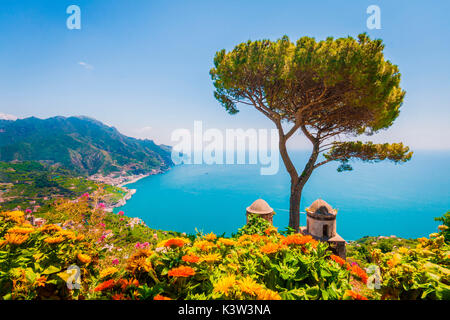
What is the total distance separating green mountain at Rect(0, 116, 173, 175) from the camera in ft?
261

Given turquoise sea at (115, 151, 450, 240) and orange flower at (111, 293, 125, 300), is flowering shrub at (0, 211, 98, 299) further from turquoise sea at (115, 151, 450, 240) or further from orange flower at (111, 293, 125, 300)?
turquoise sea at (115, 151, 450, 240)

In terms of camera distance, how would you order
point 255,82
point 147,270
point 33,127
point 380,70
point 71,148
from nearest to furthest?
point 147,270, point 380,70, point 255,82, point 71,148, point 33,127

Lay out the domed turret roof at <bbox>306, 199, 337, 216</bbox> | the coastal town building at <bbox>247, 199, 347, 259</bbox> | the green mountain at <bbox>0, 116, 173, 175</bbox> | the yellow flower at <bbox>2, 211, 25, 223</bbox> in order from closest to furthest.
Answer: the yellow flower at <bbox>2, 211, 25, 223</bbox>, the coastal town building at <bbox>247, 199, 347, 259</bbox>, the domed turret roof at <bbox>306, 199, 337, 216</bbox>, the green mountain at <bbox>0, 116, 173, 175</bbox>

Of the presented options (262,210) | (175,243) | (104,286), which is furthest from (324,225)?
(104,286)

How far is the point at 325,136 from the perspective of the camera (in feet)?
27.5

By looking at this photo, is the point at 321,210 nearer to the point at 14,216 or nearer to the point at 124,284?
the point at 124,284

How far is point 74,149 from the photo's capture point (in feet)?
305

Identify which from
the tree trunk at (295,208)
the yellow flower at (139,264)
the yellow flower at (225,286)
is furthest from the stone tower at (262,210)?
the yellow flower at (225,286)

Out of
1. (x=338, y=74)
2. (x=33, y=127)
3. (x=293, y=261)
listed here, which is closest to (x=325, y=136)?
(x=338, y=74)

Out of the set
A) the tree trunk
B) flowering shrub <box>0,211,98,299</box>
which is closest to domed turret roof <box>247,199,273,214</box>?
the tree trunk

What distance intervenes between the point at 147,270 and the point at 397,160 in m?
10.2

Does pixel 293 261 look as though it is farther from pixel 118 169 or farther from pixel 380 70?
pixel 118 169

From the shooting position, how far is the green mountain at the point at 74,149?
79625mm
